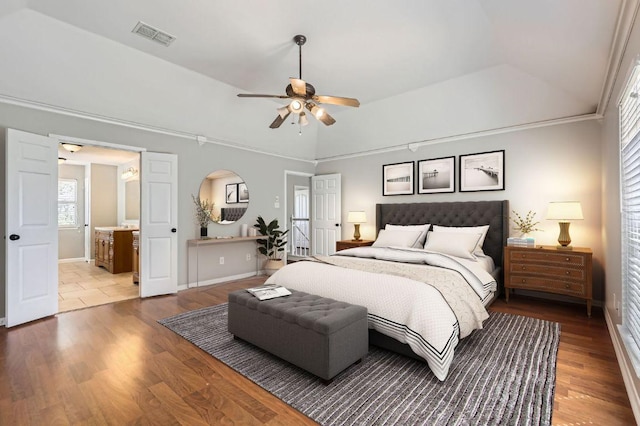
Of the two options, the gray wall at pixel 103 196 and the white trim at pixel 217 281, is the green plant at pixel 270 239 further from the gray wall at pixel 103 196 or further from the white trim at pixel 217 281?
the gray wall at pixel 103 196

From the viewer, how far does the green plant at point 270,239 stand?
588 centimetres

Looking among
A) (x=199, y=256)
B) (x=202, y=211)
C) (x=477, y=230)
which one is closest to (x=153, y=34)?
(x=202, y=211)

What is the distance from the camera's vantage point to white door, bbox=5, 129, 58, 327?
330 centimetres

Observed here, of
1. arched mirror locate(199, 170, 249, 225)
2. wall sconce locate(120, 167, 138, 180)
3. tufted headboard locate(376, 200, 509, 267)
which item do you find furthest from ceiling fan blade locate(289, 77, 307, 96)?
wall sconce locate(120, 167, 138, 180)

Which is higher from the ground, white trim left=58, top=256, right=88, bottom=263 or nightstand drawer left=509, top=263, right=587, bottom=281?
nightstand drawer left=509, top=263, right=587, bottom=281

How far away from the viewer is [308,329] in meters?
2.24

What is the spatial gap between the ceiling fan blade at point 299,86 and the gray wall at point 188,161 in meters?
2.64

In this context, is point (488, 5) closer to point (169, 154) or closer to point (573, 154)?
point (573, 154)

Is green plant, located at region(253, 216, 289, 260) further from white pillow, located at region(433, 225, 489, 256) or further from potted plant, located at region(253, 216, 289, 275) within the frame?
white pillow, located at region(433, 225, 489, 256)

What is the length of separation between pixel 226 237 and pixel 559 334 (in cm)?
472

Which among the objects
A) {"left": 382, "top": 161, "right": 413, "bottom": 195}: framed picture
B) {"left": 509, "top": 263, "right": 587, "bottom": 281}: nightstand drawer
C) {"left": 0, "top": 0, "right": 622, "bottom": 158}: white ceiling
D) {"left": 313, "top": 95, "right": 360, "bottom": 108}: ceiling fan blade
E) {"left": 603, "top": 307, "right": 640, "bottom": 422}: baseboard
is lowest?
{"left": 603, "top": 307, "right": 640, "bottom": 422}: baseboard

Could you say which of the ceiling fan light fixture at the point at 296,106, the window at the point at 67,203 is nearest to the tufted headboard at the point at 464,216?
the ceiling fan light fixture at the point at 296,106

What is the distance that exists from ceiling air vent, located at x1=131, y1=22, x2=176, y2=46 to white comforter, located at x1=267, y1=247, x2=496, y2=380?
2.84 metres

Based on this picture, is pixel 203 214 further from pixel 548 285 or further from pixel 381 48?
pixel 548 285
